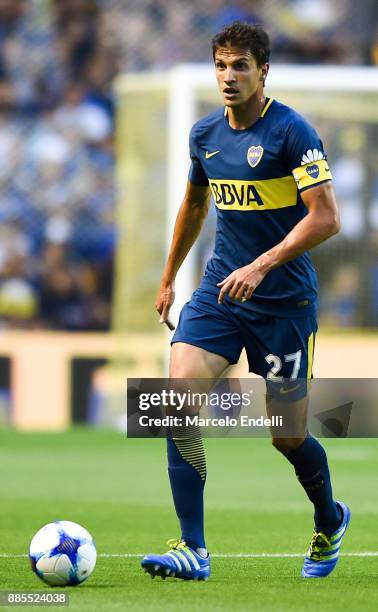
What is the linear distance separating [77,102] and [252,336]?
1001 centimetres

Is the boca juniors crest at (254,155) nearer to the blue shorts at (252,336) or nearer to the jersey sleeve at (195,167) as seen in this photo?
the jersey sleeve at (195,167)

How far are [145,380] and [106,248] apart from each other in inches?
343

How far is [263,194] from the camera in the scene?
526 centimetres

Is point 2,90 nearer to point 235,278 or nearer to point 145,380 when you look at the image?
point 145,380

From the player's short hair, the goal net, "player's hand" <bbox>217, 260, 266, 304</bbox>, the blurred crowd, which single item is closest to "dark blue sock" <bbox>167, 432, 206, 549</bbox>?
"player's hand" <bbox>217, 260, 266, 304</bbox>

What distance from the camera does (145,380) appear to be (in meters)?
6.00

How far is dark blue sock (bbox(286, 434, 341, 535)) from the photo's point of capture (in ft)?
17.4

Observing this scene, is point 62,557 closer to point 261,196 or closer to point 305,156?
point 261,196

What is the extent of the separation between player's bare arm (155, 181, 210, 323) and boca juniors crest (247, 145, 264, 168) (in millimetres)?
426

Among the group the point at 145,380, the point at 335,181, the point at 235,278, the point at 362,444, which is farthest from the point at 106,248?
the point at 235,278

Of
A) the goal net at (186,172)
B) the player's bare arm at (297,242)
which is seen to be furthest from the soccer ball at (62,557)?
the goal net at (186,172)

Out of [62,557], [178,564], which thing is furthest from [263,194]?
[62,557]

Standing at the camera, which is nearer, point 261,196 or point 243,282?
point 243,282

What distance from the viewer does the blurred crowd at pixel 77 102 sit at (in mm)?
14227
